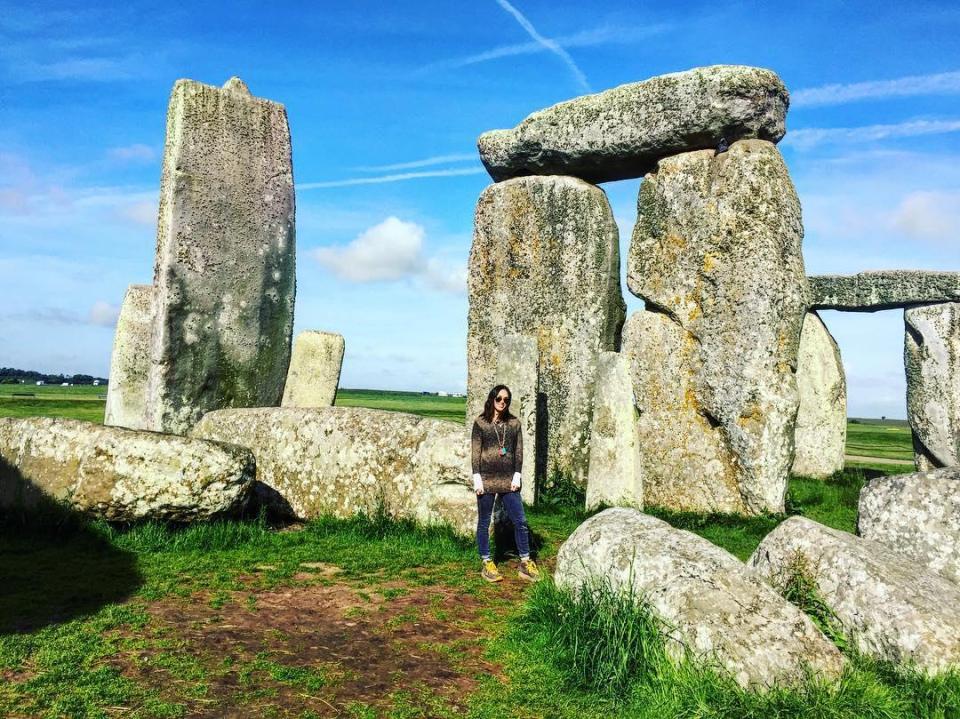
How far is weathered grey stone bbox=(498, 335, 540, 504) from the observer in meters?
9.70

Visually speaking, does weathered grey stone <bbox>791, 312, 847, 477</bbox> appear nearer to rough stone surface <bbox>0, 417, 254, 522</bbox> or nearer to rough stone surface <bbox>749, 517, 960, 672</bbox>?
rough stone surface <bbox>749, 517, 960, 672</bbox>

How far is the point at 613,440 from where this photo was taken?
31.6 feet

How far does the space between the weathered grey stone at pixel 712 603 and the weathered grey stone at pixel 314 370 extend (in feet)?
30.0

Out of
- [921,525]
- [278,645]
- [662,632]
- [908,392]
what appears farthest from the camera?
[908,392]

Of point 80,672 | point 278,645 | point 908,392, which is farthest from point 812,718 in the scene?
point 908,392

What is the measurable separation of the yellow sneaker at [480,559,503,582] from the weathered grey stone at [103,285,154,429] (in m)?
7.13

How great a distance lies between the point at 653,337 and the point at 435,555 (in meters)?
4.25

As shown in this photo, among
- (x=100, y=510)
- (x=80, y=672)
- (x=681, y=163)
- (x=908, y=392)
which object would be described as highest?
(x=681, y=163)

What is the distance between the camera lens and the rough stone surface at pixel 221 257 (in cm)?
933

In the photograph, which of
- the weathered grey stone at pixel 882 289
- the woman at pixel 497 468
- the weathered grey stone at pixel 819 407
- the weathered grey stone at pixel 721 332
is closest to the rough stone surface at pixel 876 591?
the woman at pixel 497 468

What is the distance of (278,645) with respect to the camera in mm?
5020

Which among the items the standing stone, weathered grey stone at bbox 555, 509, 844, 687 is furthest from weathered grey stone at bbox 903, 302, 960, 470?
weathered grey stone at bbox 555, 509, 844, 687

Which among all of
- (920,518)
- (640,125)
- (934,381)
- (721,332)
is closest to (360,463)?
(721,332)

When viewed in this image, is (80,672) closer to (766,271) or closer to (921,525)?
(921,525)
